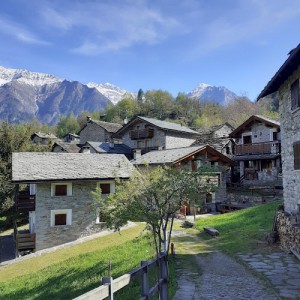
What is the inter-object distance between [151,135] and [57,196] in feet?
82.1

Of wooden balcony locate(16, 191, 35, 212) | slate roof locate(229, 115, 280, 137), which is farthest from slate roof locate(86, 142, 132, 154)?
wooden balcony locate(16, 191, 35, 212)

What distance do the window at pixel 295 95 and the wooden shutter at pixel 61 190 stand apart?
16529 millimetres

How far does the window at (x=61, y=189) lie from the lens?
23188mm

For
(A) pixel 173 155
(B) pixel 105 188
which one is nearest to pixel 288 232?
(B) pixel 105 188

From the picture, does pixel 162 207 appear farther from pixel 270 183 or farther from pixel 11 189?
pixel 270 183

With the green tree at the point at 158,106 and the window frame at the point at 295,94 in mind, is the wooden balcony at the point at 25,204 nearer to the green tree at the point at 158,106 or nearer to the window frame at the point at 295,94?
the window frame at the point at 295,94

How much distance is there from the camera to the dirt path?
8.33 m

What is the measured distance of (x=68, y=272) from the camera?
1404 cm

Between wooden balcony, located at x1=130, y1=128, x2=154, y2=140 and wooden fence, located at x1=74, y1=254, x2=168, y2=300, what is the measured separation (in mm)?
38441

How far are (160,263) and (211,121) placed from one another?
74.1 meters

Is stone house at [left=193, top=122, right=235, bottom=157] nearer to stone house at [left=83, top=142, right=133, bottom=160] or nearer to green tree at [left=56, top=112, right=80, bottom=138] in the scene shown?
stone house at [left=83, top=142, right=133, bottom=160]

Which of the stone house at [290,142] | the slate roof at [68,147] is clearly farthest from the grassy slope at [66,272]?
the slate roof at [68,147]

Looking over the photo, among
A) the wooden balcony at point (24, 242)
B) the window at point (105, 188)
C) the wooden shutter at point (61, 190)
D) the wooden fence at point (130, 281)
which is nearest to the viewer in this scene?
the wooden fence at point (130, 281)

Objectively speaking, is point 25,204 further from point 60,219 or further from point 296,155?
point 296,155
